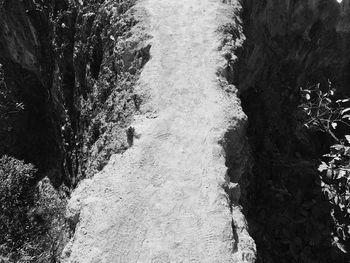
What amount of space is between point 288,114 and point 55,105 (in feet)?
11.5

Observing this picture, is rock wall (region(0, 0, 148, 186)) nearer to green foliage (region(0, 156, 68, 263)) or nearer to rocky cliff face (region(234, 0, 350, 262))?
green foliage (region(0, 156, 68, 263))

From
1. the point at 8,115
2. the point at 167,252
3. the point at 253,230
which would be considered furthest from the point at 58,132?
the point at 167,252

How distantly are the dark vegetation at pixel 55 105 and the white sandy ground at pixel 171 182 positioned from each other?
282mm

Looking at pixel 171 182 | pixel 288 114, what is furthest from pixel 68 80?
pixel 288 114

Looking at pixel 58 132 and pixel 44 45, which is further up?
pixel 44 45

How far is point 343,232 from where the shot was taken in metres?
6.15

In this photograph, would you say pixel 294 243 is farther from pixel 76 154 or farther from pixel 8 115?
pixel 8 115

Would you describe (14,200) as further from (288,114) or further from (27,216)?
(288,114)

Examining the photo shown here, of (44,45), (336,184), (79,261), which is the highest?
(79,261)

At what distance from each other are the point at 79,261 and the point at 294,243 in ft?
11.2

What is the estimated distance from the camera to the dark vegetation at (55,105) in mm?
5070

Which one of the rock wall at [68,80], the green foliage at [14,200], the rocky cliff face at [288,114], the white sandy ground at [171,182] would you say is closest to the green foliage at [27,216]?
the green foliage at [14,200]

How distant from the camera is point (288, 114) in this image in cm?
732

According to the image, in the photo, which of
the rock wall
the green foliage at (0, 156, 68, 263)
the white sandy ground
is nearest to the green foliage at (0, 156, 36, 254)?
the green foliage at (0, 156, 68, 263)
